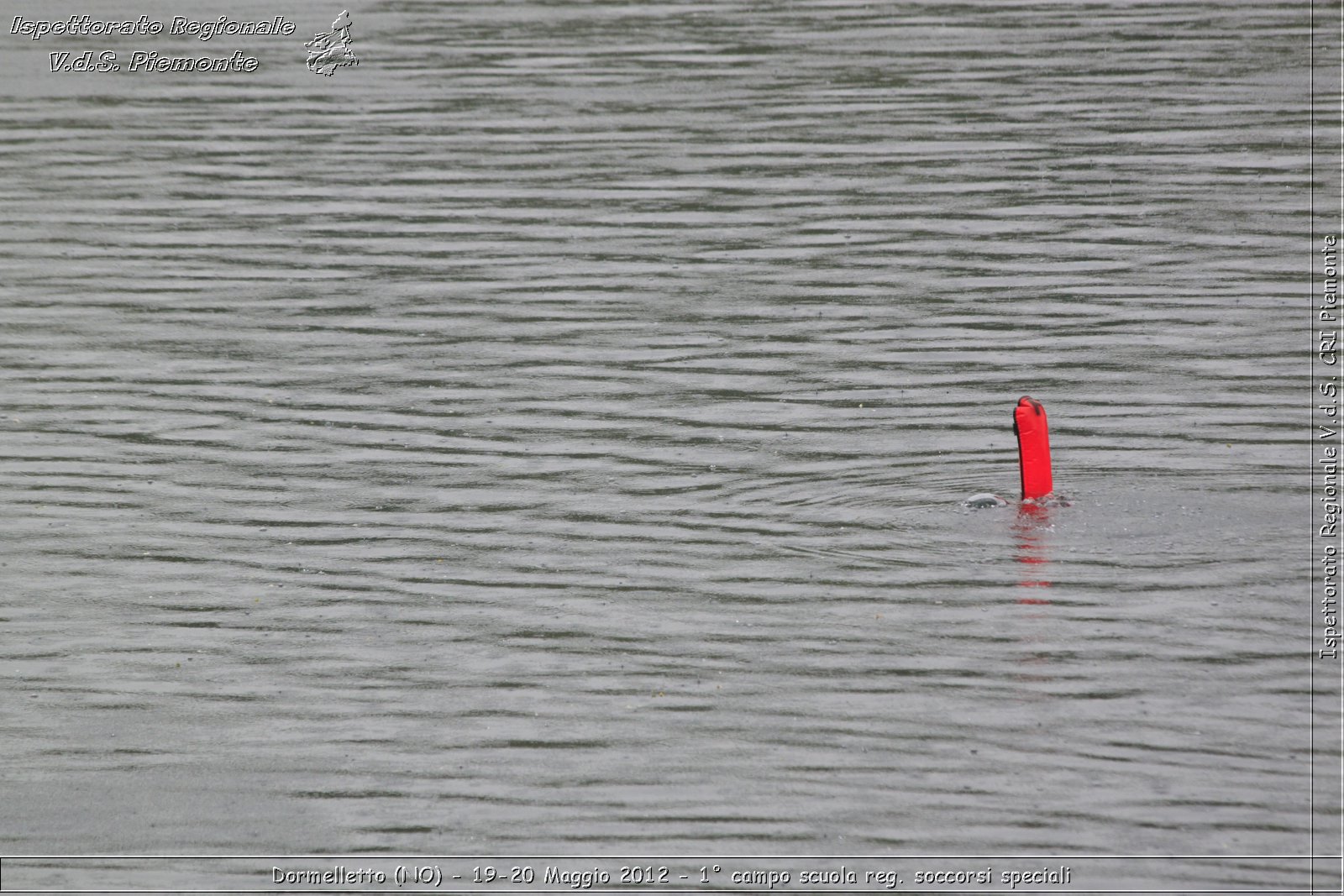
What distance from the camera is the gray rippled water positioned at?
21.5 ft

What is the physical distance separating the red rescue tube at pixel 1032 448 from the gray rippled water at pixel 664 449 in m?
0.19

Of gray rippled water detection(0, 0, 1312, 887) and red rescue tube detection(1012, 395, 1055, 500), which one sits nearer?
gray rippled water detection(0, 0, 1312, 887)

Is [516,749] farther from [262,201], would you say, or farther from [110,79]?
[110,79]

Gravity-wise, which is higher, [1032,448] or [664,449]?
[664,449]

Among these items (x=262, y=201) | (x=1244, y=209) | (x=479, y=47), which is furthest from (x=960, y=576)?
(x=479, y=47)

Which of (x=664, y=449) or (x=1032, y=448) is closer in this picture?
(x=1032, y=448)

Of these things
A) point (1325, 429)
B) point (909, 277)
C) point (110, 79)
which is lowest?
point (1325, 429)

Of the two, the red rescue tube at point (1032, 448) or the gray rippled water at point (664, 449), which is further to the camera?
the red rescue tube at point (1032, 448)

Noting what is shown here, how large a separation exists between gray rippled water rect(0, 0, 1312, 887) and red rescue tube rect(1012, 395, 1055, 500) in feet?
0.62

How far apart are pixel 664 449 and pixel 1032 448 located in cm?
196

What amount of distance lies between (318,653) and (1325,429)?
203 inches

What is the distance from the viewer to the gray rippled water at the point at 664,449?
258 inches

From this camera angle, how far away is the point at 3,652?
780 cm

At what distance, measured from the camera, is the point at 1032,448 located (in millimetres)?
8578
